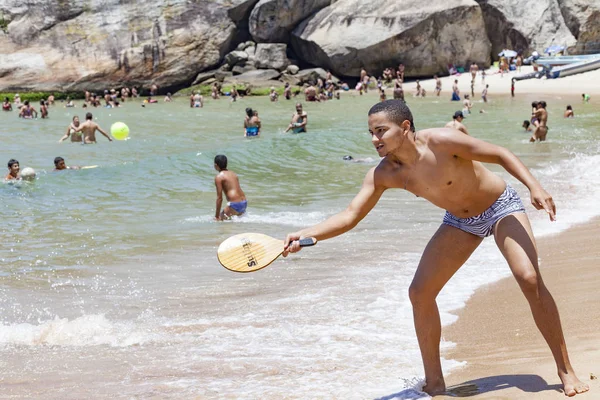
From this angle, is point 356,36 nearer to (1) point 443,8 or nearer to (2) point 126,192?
(1) point 443,8

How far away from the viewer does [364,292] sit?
6.35m

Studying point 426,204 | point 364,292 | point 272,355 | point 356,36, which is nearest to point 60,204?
point 426,204

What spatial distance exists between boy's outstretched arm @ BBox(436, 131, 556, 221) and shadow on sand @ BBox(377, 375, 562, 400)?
0.83 meters

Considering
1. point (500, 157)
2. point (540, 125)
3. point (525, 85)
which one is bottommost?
point (540, 125)

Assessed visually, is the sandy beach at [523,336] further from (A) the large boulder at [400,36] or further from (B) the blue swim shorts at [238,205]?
(A) the large boulder at [400,36]

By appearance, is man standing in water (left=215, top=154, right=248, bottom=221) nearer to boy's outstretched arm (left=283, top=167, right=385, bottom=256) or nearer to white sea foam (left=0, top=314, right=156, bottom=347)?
white sea foam (left=0, top=314, right=156, bottom=347)

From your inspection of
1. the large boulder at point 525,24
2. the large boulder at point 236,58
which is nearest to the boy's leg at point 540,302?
the large boulder at point 236,58

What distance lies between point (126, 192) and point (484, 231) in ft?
36.6

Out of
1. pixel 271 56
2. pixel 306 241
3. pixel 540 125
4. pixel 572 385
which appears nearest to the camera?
pixel 572 385

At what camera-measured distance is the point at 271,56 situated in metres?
47.2

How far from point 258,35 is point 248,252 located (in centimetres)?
4577

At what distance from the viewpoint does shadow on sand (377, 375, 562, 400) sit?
3.75 metres

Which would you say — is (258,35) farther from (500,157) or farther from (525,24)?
(500,157)

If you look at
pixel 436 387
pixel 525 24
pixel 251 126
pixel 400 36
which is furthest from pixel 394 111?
pixel 525 24
